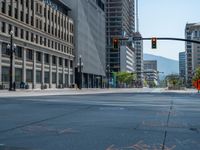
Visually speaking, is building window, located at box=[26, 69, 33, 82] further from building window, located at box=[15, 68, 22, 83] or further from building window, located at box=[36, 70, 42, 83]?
building window, located at box=[15, 68, 22, 83]

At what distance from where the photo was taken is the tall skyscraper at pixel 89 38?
109 meters

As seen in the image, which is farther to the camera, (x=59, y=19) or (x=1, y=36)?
(x=59, y=19)

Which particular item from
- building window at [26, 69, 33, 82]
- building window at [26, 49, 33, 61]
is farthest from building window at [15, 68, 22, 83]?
building window at [26, 49, 33, 61]

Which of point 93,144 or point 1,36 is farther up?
point 1,36

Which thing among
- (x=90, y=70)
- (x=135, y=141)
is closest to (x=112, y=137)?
(x=135, y=141)

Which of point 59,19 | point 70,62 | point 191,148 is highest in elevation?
point 59,19

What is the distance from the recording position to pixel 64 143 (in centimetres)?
720

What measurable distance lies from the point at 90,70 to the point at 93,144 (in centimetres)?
11767

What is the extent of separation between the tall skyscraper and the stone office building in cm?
304

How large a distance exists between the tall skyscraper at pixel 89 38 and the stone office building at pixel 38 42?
3.04 meters

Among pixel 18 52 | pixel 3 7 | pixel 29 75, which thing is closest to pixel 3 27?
pixel 3 7

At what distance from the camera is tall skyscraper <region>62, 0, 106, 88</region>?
109 meters

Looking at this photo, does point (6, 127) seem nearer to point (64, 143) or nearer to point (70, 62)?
point (64, 143)

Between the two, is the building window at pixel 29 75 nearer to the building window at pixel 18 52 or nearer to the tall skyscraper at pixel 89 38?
the building window at pixel 18 52
